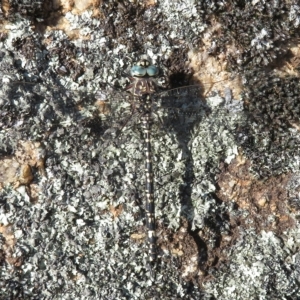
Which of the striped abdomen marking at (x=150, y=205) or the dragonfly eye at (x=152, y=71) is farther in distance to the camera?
the dragonfly eye at (x=152, y=71)

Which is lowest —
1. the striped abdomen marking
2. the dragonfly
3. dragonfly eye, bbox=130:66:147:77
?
the striped abdomen marking

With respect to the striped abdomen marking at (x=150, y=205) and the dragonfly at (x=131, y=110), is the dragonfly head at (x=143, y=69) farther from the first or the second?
the striped abdomen marking at (x=150, y=205)

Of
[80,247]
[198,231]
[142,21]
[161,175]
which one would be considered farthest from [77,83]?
[198,231]

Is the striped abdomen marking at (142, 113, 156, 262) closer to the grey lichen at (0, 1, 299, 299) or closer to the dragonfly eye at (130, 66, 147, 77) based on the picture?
the grey lichen at (0, 1, 299, 299)

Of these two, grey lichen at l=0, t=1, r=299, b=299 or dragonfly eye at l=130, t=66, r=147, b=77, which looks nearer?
grey lichen at l=0, t=1, r=299, b=299

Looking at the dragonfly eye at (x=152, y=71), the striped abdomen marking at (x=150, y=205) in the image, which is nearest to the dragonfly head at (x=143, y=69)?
the dragonfly eye at (x=152, y=71)

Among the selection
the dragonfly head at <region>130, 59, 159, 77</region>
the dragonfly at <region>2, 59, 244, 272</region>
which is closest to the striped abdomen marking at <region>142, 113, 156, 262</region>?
the dragonfly at <region>2, 59, 244, 272</region>

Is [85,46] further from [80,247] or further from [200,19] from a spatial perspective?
[80,247]

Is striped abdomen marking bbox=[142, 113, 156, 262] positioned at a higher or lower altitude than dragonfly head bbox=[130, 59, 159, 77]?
lower
